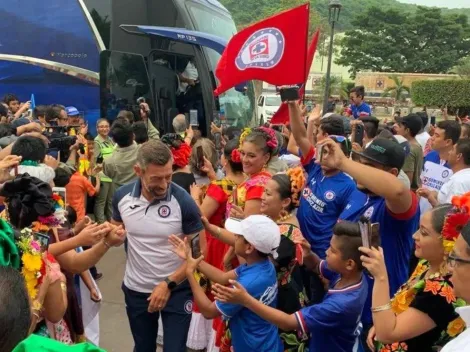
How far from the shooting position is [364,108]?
33.8ft

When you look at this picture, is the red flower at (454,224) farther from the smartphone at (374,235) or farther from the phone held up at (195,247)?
the phone held up at (195,247)

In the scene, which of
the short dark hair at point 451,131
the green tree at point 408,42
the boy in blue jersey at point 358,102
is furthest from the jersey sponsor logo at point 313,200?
the green tree at point 408,42

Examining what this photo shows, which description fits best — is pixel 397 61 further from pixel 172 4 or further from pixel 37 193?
pixel 37 193

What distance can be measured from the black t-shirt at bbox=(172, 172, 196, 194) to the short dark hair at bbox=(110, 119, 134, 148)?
1871mm

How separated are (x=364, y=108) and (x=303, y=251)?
7447 millimetres

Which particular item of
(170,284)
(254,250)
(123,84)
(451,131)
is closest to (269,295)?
(254,250)

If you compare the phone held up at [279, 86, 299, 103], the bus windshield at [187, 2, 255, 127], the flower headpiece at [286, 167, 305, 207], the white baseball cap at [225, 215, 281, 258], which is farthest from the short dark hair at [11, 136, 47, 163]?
the bus windshield at [187, 2, 255, 127]

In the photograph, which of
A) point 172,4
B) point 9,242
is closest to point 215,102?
point 172,4

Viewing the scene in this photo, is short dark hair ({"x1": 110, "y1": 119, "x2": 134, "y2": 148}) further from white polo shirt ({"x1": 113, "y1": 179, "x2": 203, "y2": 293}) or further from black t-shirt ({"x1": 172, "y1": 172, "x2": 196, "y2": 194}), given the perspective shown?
white polo shirt ({"x1": 113, "y1": 179, "x2": 203, "y2": 293})

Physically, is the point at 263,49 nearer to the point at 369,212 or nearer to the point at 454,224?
the point at 369,212

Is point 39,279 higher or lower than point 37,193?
lower

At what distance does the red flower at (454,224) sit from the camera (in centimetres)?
215

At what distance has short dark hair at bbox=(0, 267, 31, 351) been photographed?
52.7 inches

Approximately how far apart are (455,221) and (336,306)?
0.83 m
